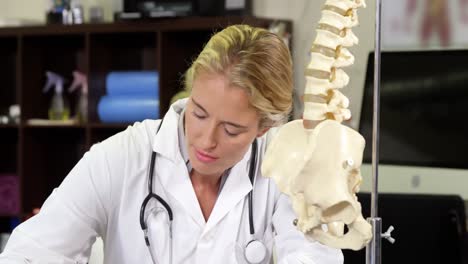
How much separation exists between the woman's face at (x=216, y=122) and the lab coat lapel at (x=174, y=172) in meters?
0.11

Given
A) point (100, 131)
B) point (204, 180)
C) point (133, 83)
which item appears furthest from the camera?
point (100, 131)

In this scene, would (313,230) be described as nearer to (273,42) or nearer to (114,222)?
(273,42)

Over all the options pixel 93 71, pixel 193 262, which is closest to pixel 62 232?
pixel 193 262

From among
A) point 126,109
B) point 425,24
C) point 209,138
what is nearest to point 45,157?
point 126,109

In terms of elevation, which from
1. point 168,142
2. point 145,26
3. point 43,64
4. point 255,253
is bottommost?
point 255,253

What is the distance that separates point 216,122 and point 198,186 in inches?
11.0

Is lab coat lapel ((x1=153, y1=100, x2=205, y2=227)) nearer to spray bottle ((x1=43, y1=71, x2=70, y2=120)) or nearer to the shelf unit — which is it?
the shelf unit

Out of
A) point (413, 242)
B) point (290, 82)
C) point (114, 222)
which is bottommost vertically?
point (413, 242)

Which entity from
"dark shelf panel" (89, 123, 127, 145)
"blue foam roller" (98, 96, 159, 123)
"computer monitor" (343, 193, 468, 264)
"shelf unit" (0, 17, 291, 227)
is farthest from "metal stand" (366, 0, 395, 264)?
"dark shelf panel" (89, 123, 127, 145)

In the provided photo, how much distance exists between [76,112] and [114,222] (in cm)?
220

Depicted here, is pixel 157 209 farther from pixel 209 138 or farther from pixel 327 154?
pixel 327 154

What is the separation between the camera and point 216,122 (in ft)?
4.68

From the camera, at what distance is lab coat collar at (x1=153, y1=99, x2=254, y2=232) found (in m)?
1.62

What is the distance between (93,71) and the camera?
339 centimetres
